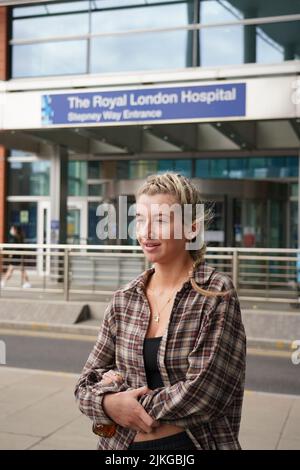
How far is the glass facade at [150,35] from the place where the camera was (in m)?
12.7

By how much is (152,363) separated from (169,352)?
0.07 m

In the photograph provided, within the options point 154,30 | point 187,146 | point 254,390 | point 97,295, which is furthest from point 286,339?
point 154,30

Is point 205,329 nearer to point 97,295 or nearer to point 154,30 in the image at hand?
point 97,295

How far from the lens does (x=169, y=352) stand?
1771 mm

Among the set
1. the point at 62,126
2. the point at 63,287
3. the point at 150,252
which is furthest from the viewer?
the point at 62,126

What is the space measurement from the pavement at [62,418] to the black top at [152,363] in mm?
2562

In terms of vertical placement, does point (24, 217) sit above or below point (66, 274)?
above

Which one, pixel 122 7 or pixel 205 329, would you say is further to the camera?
pixel 122 7

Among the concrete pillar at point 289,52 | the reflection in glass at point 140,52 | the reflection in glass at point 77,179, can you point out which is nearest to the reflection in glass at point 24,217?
the reflection in glass at point 77,179

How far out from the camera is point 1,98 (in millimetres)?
11992

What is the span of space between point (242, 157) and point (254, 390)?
967 centimetres

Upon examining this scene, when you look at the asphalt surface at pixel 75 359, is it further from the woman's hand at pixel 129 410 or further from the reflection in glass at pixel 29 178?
the reflection in glass at pixel 29 178

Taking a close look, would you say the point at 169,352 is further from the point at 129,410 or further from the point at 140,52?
the point at 140,52

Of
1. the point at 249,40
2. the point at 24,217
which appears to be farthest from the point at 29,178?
the point at 249,40
